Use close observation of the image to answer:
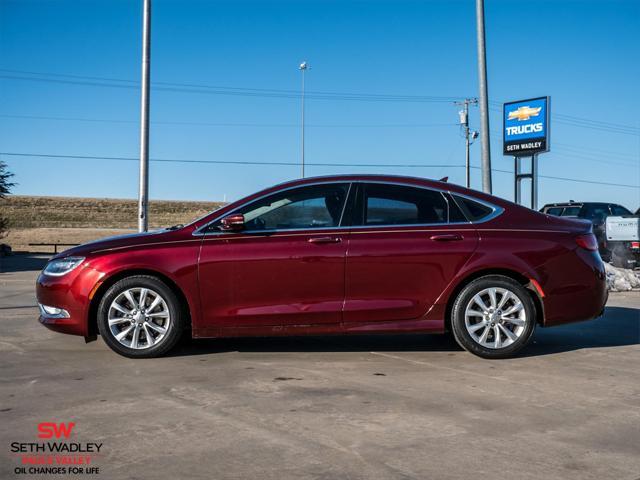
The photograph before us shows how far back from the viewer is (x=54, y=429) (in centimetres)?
402

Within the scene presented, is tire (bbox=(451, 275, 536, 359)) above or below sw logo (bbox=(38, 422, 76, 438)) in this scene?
above

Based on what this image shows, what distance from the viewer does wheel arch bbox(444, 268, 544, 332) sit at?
6.23 m

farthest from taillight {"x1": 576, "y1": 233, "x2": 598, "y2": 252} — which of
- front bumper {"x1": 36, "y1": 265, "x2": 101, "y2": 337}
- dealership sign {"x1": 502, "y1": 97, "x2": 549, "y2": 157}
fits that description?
dealership sign {"x1": 502, "y1": 97, "x2": 549, "y2": 157}

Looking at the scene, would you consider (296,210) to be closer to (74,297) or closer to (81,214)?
(74,297)

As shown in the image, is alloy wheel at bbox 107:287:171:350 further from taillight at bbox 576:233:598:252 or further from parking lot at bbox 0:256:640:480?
taillight at bbox 576:233:598:252

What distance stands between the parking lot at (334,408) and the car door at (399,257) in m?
0.51

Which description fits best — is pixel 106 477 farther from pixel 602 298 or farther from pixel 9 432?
pixel 602 298

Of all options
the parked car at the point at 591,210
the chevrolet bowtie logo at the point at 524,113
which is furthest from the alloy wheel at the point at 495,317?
the parked car at the point at 591,210

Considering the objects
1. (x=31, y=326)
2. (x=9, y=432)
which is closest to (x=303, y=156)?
(x=31, y=326)

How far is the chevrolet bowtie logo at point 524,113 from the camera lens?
744 inches

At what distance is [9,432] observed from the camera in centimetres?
396

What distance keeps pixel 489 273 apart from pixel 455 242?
45cm

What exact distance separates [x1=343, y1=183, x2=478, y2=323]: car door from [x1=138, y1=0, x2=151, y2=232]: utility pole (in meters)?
8.46

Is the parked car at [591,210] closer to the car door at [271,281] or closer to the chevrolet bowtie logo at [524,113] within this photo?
the chevrolet bowtie logo at [524,113]
